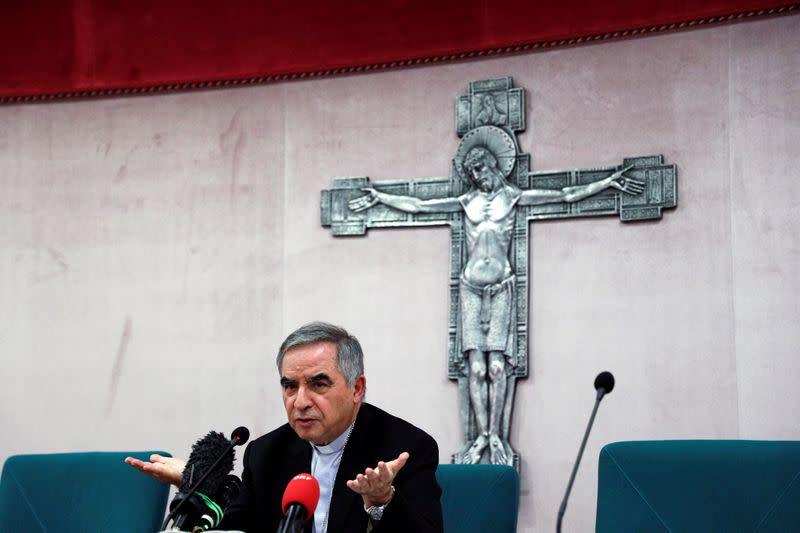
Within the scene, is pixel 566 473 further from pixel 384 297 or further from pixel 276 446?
pixel 276 446

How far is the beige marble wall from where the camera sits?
15.9 feet

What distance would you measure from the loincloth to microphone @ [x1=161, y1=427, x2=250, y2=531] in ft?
8.01

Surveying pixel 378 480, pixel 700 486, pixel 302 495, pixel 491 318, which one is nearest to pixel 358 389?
pixel 378 480

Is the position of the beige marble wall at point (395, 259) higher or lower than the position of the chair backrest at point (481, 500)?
higher

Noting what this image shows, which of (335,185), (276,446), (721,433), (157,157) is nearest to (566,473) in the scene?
(721,433)

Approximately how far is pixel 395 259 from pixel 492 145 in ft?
2.47

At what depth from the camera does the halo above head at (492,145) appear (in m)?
5.26

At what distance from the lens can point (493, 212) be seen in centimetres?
521

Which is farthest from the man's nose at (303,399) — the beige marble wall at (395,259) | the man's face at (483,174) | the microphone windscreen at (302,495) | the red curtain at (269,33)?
the red curtain at (269,33)

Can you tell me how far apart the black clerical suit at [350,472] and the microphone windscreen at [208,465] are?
261 mm

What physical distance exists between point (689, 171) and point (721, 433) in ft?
3.91

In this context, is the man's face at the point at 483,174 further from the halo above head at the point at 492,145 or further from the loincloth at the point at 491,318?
the loincloth at the point at 491,318

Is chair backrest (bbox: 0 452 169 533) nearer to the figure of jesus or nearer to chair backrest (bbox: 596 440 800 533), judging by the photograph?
chair backrest (bbox: 596 440 800 533)

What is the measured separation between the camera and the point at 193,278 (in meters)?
5.77
